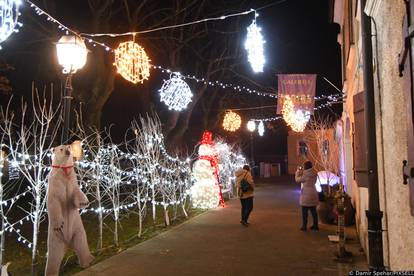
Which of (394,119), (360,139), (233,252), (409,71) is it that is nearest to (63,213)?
(233,252)

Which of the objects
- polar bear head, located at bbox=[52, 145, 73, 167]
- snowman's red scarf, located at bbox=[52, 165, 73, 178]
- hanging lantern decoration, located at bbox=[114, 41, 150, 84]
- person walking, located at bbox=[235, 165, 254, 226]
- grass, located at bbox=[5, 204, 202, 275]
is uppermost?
hanging lantern decoration, located at bbox=[114, 41, 150, 84]

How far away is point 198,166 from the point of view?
1609 centimetres

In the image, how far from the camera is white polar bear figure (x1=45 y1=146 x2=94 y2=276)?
7.11 m

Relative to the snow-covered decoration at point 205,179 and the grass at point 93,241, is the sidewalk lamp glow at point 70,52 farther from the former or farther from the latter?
the snow-covered decoration at point 205,179

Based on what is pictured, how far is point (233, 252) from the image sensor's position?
29.3 ft

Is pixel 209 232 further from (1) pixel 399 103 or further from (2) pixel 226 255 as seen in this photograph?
(1) pixel 399 103

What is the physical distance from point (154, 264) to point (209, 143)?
8.68 metres

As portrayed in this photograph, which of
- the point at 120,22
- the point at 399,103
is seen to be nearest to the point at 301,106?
the point at 120,22

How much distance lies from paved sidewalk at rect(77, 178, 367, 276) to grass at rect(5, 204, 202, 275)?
0.48 metres

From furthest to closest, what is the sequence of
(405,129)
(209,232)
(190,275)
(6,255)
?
1. (209,232)
2. (6,255)
3. (190,275)
4. (405,129)

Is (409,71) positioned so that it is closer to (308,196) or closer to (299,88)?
(308,196)

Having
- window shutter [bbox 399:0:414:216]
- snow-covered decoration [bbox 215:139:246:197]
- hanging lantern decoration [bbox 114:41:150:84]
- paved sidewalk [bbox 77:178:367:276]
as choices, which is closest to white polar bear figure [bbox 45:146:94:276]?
paved sidewalk [bbox 77:178:367:276]

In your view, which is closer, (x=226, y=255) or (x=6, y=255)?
(x=226, y=255)

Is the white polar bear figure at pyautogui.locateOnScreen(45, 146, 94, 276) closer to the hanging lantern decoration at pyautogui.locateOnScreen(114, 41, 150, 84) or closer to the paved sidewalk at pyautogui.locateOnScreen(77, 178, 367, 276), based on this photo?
the paved sidewalk at pyautogui.locateOnScreen(77, 178, 367, 276)
